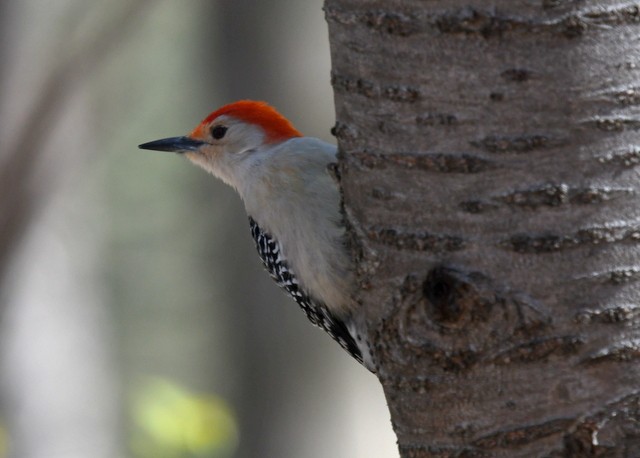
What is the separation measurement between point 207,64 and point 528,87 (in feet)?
20.5

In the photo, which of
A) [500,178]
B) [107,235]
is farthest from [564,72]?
[107,235]

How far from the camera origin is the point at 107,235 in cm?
1773

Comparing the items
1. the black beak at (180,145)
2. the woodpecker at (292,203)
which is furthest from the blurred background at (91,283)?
the woodpecker at (292,203)

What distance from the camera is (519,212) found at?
1849 millimetres

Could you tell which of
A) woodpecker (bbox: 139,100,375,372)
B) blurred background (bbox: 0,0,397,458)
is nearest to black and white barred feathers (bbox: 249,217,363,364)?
woodpecker (bbox: 139,100,375,372)

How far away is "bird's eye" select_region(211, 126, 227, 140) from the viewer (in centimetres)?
472

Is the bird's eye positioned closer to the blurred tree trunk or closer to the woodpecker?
the woodpecker

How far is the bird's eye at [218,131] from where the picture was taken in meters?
4.72

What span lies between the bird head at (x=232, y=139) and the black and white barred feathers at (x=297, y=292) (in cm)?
35

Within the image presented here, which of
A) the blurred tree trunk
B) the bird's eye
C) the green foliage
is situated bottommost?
the green foliage

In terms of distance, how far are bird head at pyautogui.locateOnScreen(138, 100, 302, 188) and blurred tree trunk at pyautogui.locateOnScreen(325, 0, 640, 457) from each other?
8.41 ft

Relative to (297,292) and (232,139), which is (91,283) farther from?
(297,292)

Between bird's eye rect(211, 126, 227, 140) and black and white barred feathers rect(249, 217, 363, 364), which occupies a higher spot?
bird's eye rect(211, 126, 227, 140)

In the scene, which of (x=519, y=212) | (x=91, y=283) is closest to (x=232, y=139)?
(x=519, y=212)
